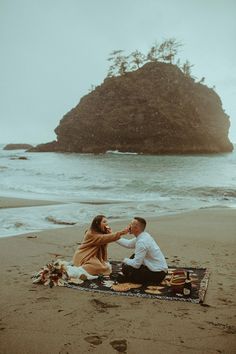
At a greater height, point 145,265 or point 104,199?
point 145,265

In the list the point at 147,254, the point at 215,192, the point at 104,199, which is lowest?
the point at 104,199

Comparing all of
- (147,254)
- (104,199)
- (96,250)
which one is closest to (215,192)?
(104,199)

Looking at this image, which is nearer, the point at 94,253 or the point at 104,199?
the point at 94,253

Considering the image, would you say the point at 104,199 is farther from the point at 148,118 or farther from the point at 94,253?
the point at 148,118

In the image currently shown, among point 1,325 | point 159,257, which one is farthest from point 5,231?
point 1,325

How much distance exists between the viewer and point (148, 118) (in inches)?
2680

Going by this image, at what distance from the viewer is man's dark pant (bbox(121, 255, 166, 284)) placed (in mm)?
5891

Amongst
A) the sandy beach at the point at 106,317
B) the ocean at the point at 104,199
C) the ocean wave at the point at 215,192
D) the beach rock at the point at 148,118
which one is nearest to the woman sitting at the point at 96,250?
the sandy beach at the point at 106,317

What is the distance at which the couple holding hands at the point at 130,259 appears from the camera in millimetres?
5914

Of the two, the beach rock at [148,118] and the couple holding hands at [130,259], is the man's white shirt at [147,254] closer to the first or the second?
the couple holding hands at [130,259]

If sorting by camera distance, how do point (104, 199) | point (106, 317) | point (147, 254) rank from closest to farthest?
point (106, 317)
point (147, 254)
point (104, 199)

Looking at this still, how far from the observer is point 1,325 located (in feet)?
13.5

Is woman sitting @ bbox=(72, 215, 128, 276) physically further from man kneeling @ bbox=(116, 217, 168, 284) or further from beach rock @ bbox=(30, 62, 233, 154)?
beach rock @ bbox=(30, 62, 233, 154)

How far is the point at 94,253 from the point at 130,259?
71 cm
